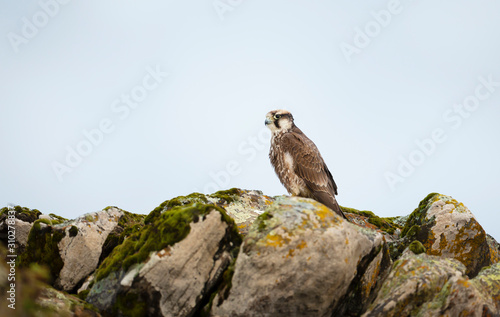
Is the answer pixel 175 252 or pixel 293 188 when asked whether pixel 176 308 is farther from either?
pixel 293 188

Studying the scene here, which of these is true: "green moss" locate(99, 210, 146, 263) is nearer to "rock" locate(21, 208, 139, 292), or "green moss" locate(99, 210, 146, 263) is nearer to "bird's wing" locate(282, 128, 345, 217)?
"rock" locate(21, 208, 139, 292)

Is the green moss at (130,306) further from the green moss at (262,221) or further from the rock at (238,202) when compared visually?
the rock at (238,202)

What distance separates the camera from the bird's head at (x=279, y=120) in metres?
11.0

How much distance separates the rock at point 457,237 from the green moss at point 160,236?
4758 millimetres

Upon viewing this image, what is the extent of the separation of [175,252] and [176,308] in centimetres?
88

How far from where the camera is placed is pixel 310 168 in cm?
1041

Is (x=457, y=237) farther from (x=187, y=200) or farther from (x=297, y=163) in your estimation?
(x=187, y=200)

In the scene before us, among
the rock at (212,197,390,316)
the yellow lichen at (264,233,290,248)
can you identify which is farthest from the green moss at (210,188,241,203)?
the yellow lichen at (264,233,290,248)

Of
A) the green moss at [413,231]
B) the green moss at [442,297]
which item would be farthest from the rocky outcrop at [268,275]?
the green moss at [413,231]

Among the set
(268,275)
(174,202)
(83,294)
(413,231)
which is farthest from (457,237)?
(83,294)

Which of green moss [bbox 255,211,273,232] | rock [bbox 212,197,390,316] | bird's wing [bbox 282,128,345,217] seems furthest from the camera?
bird's wing [bbox 282,128,345,217]

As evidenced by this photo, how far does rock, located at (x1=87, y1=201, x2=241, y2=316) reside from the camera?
21.4ft

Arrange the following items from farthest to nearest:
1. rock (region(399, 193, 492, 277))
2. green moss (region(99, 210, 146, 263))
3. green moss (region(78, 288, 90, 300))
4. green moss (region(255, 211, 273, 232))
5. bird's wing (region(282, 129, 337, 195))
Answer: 1. bird's wing (region(282, 129, 337, 195))
2. rock (region(399, 193, 492, 277))
3. green moss (region(99, 210, 146, 263))
4. green moss (region(78, 288, 90, 300))
5. green moss (region(255, 211, 273, 232))

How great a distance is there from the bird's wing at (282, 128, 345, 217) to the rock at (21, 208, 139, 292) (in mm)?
4944
